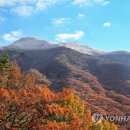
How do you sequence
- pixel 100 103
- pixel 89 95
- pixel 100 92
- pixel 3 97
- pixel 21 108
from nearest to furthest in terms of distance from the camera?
pixel 21 108
pixel 3 97
pixel 100 103
pixel 89 95
pixel 100 92

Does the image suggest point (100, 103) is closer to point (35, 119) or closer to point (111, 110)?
point (111, 110)

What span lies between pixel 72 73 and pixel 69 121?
424ft

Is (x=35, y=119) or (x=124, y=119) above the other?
(x=35, y=119)

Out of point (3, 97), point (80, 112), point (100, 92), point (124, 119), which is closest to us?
point (3, 97)

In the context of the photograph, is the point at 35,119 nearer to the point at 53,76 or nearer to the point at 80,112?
the point at 80,112

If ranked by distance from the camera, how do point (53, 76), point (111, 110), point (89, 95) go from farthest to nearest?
point (53, 76), point (89, 95), point (111, 110)

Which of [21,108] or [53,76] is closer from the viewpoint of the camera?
[21,108]

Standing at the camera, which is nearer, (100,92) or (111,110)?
(111,110)

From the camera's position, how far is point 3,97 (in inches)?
2327

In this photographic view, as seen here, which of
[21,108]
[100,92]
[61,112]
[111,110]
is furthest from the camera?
[100,92]

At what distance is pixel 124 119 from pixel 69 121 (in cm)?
6177

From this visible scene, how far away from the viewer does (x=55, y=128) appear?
175 feet

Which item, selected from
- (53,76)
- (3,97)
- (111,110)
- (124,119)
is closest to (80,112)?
(3,97)

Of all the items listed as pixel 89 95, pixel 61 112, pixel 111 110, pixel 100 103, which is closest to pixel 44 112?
pixel 61 112
